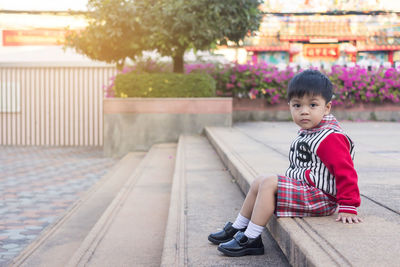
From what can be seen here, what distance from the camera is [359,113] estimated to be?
1060cm

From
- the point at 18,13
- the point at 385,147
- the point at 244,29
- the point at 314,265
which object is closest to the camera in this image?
the point at 314,265

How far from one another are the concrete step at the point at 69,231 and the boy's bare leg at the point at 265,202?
4.34 ft

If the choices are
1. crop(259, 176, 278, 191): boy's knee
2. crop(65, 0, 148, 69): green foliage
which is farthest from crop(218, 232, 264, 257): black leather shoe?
crop(65, 0, 148, 69): green foliage

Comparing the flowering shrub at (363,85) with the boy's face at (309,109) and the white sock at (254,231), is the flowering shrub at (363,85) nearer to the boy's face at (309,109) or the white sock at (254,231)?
the boy's face at (309,109)

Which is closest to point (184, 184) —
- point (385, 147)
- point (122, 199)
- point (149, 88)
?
point (122, 199)

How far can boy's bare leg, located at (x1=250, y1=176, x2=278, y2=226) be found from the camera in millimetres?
2070

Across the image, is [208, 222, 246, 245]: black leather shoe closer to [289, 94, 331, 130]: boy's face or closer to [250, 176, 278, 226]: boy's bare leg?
[250, 176, 278, 226]: boy's bare leg

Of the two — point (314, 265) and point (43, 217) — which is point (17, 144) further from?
point (314, 265)

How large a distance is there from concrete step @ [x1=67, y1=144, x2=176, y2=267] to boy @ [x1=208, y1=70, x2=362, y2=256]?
58 cm

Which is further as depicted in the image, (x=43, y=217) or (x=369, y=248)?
(x=43, y=217)

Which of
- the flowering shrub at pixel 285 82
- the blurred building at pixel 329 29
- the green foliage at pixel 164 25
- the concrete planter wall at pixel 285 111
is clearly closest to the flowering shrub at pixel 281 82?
the flowering shrub at pixel 285 82

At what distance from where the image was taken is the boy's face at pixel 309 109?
211 cm

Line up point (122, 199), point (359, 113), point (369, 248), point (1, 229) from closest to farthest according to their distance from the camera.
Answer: point (369, 248), point (1, 229), point (122, 199), point (359, 113)

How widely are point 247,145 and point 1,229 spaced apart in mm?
2749
